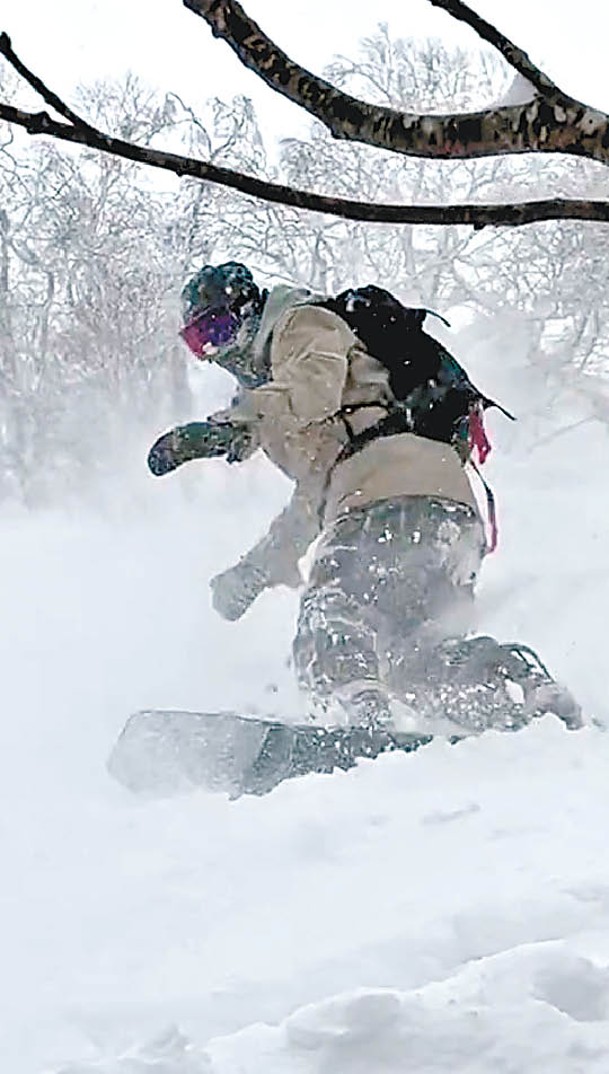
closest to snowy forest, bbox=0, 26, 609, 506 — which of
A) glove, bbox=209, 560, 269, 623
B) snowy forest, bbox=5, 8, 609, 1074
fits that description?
snowy forest, bbox=5, 8, 609, 1074

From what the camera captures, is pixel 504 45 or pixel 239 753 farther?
pixel 239 753

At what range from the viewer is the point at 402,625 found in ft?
12.3

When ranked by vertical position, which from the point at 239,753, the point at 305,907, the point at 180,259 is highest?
the point at 180,259

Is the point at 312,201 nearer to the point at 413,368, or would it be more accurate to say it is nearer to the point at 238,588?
the point at 413,368

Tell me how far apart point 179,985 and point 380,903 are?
386 mm

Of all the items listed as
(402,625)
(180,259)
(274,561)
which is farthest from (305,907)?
(180,259)

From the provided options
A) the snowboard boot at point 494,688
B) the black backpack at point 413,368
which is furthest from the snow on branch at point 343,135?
the black backpack at point 413,368

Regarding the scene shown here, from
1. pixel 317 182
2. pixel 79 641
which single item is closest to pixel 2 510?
pixel 317 182

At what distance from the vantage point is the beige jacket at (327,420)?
11.9 feet

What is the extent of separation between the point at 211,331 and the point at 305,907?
7.05ft

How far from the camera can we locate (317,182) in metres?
15.5

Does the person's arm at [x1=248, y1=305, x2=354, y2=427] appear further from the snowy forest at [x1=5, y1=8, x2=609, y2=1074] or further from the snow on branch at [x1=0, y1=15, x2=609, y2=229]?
the snow on branch at [x1=0, y1=15, x2=609, y2=229]

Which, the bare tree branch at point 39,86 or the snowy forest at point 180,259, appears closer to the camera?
the bare tree branch at point 39,86

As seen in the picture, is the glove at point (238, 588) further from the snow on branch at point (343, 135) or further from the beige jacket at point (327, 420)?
the snow on branch at point (343, 135)
